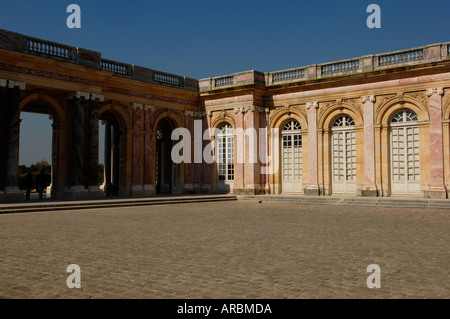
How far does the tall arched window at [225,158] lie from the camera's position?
78.3 feet

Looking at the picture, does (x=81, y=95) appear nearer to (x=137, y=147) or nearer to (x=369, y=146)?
(x=137, y=147)

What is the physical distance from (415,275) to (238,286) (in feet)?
6.91

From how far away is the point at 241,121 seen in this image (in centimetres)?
2314

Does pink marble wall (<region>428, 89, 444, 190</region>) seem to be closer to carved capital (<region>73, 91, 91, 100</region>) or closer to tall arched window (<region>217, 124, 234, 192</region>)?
tall arched window (<region>217, 124, 234, 192</region>)

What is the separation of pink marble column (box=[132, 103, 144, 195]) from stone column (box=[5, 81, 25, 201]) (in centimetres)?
604

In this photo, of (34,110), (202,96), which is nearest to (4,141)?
(34,110)

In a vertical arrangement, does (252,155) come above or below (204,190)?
above

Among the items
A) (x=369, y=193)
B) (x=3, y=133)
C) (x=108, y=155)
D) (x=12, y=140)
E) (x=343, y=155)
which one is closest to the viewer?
(x=12, y=140)

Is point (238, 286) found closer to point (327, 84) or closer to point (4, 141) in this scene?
point (4, 141)

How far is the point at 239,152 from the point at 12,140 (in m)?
11.0

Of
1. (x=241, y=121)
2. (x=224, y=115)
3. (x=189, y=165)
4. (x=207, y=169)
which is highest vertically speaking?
(x=224, y=115)

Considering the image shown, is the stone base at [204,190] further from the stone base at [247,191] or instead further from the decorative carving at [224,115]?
the decorative carving at [224,115]

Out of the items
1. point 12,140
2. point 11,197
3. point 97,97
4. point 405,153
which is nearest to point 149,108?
point 97,97

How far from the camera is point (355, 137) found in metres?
20.8
